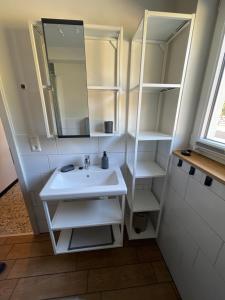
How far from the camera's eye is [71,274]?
120 centimetres

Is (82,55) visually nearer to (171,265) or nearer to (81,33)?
(81,33)

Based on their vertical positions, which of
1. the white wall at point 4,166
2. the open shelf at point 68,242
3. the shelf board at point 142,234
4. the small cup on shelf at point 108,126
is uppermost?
the small cup on shelf at point 108,126

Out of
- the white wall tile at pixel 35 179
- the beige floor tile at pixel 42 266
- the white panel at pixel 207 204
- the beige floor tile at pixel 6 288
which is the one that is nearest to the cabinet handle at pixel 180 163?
the white panel at pixel 207 204

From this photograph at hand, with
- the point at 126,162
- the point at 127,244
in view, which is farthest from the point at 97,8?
the point at 127,244

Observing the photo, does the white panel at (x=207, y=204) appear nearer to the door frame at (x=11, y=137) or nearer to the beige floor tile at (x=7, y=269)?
the door frame at (x=11, y=137)

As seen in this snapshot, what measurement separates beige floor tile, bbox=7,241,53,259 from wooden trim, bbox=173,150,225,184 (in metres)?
1.57

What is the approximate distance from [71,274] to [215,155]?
1525mm

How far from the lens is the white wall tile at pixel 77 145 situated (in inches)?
50.8

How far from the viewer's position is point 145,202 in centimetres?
137

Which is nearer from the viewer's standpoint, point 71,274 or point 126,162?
point 71,274

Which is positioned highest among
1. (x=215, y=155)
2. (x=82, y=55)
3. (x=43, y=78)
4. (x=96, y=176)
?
(x=82, y=55)

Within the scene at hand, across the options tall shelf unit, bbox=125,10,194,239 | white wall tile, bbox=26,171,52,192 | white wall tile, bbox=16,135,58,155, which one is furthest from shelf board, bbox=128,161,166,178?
white wall tile, bbox=26,171,52,192

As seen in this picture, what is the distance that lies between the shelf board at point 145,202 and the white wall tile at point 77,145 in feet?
2.18

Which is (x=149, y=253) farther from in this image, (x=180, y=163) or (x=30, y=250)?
(x=30, y=250)
